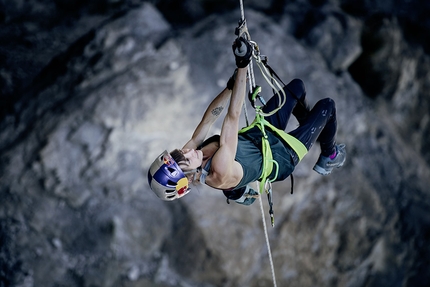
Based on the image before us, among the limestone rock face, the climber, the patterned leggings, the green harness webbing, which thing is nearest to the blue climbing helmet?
the climber

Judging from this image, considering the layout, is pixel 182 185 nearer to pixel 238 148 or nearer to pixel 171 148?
pixel 238 148

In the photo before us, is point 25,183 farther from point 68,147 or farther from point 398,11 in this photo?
point 398,11

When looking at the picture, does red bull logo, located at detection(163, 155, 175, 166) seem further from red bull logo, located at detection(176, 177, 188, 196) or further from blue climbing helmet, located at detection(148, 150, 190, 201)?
red bull logo, located at detection(176, 177, 188, 196)

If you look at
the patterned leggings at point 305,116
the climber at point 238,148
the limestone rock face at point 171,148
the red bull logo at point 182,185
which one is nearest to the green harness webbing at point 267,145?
the climber at point 238,148

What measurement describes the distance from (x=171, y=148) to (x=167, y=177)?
3.62m

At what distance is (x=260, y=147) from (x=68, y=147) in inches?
153

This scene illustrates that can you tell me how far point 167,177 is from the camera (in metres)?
3.16

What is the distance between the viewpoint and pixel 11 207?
6.59 meters

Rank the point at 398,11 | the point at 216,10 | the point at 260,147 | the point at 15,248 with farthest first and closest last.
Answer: the point at 398,11
the point at 216,10
the point at 15,248
the point at 260,147

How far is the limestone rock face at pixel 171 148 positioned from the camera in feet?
21.7

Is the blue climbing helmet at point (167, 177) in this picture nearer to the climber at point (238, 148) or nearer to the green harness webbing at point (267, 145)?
the climber at point (238, 148)

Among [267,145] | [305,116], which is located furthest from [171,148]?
[267,145]

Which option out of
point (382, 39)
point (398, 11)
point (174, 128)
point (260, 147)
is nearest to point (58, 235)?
point (174, 128)

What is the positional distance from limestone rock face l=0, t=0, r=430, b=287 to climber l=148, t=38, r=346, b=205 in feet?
9.86
